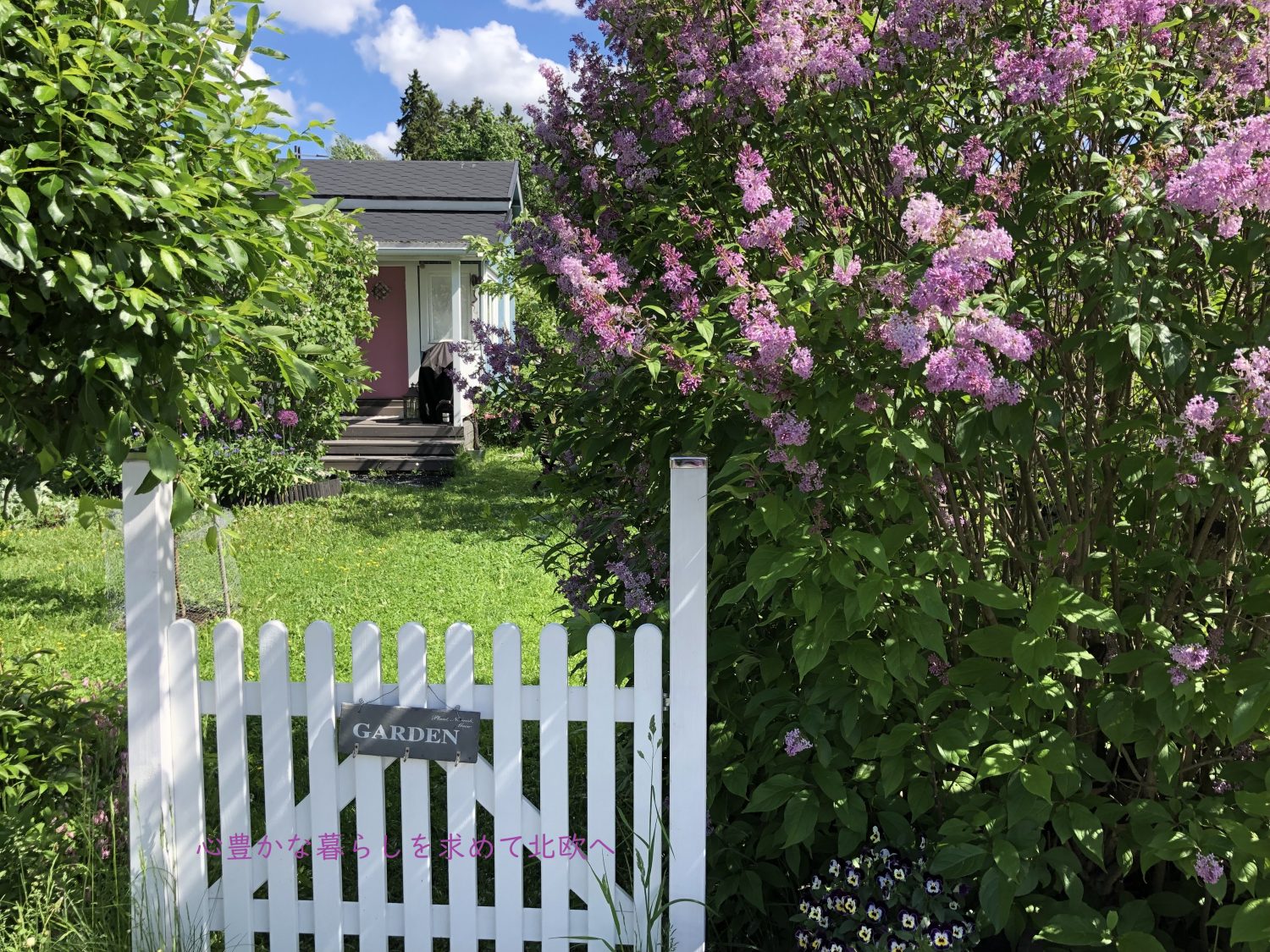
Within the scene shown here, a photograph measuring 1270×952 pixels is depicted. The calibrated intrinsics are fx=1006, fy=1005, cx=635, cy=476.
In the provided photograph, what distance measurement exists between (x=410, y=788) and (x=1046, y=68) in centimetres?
208

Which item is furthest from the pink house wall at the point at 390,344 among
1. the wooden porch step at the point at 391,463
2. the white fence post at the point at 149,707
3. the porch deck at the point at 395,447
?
the white fence post at the point at 149,707

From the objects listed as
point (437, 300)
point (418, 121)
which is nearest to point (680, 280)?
point (437, 300)

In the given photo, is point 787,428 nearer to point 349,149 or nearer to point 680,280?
point 680,280

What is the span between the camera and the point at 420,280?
16.4 metres

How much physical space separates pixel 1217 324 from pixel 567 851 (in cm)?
179

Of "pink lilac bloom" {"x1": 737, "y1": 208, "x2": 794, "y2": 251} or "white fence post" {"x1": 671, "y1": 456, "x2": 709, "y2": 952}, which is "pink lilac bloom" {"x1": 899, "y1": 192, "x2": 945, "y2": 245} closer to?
"pink lilac bloom" {"x1": 737, "y1": 208, "x2": 794, "y2": 251}

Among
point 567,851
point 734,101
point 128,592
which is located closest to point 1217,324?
point 734,101

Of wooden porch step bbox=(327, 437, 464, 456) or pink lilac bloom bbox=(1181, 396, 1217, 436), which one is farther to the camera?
wooden porch step bbox=(327, 437, 464, 456)

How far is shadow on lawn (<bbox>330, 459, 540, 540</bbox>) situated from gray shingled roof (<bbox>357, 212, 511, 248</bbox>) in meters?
5.23

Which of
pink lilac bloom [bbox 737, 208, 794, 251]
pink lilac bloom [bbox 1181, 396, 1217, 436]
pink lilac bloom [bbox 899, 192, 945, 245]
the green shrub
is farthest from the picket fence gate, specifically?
pink lilac bloom [bbox 1181, 396, 1217, 436]

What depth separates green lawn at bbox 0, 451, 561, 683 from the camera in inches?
218

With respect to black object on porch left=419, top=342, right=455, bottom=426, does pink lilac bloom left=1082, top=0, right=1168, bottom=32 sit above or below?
above

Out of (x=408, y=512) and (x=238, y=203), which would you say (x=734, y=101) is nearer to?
(x=238, y=203)

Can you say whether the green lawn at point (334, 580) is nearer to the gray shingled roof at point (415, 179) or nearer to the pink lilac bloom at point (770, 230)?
the pink lilac bloom at point (770, 230)
